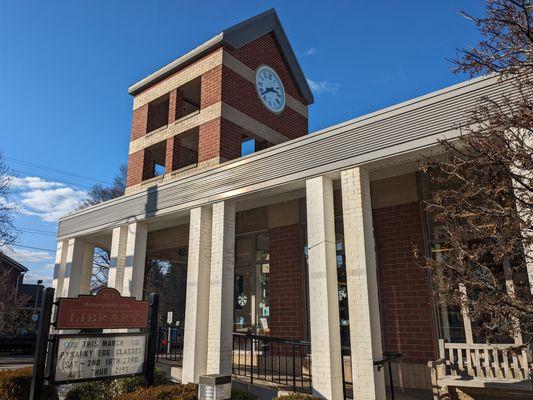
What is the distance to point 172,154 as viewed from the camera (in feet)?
45.6

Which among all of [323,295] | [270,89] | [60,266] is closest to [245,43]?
[270,89]

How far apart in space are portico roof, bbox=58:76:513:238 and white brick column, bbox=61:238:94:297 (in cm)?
370

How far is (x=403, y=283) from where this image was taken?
9.57 metres

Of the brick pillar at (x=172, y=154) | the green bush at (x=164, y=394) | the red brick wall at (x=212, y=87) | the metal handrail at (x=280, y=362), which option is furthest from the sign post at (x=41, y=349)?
the red brick wall at (x=212, y=87)

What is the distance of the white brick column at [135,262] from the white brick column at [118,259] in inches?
7.7

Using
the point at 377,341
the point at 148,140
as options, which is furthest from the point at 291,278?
the point at 148,140

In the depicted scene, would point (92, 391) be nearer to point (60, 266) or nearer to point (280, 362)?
point (280, 362)

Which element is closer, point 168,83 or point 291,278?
point 291,278

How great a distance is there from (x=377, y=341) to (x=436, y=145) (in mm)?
3480

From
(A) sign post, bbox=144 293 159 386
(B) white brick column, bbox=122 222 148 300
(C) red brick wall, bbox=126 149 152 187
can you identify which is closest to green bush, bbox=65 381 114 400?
(A) sign post, bbox=144 293 159 386

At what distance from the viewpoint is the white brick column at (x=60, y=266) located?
14695 mm

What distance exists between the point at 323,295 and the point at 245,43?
9.45 meters

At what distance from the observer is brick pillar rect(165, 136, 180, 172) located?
A: 13828 mm

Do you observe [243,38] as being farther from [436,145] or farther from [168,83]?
[436,145]
